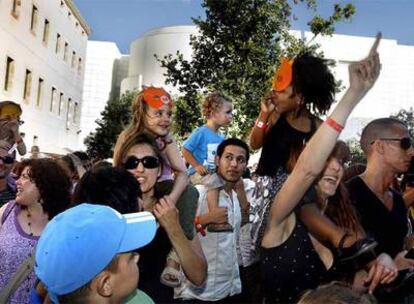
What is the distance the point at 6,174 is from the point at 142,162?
6.23 feet

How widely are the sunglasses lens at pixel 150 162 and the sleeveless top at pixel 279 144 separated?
0.61 meters

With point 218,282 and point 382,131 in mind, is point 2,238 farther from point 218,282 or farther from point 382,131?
point 382,131

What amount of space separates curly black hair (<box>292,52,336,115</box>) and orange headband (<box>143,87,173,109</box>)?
3.52 ft

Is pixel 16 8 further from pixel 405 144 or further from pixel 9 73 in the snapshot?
pixel 405 144

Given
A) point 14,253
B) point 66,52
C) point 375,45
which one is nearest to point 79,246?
point 375,45

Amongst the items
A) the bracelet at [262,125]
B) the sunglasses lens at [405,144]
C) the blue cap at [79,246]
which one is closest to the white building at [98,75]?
the bracelet at [262,125]

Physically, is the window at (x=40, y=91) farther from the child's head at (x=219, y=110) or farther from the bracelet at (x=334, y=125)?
the bracelet at (x=334, y=125)

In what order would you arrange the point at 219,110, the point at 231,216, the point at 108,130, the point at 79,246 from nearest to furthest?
the point at 79,246, the point at 231,216, the point at 219,110, the point at 108,130

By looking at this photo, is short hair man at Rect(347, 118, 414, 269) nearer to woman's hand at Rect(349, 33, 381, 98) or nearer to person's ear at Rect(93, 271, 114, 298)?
woman's hand at Rect(349, 33, 381, 98)

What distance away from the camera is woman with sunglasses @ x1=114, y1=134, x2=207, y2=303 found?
2.38 m

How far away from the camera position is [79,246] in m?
1.44

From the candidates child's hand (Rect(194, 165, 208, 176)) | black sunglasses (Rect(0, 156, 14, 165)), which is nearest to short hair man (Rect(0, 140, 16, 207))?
black sunglasses (Rect(0, 156, 14, 165))

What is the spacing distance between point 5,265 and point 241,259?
1983 millimetres

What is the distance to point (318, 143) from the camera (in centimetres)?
198
